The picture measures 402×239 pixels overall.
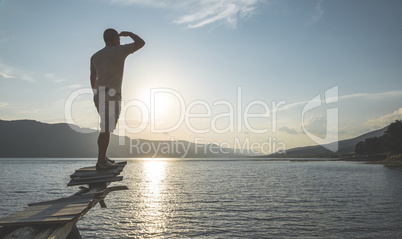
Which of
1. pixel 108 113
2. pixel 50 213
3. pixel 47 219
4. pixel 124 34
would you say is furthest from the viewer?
pixel 124 34

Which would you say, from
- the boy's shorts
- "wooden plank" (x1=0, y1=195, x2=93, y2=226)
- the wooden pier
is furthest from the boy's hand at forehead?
"wooden plank" (x1=0, y1=195, x2=93, y2=226)

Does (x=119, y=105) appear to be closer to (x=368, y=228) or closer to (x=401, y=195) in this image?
(x=368, y=228)

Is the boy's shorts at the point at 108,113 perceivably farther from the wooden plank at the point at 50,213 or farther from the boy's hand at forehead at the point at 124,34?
the wooden plank at the point at 50,213

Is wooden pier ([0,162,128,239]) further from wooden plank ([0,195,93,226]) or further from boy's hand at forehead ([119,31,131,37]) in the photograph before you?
boy's hand at forehead ([119,31,131,37])

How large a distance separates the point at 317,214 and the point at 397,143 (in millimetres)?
111947

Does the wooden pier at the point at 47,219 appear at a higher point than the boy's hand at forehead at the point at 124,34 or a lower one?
lower

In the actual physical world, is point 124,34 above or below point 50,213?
above

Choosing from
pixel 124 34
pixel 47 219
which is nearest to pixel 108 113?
pixel 124 34

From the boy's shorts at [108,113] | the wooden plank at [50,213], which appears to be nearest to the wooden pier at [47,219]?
the wooden plank at [50,213]

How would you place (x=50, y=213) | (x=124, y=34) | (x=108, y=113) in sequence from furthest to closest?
(x=124, y=34), (x=108, y=113), (x=50, y=213)

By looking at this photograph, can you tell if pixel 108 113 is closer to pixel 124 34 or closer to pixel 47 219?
pixel 124 34

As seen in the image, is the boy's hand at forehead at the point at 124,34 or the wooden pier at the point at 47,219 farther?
the boy's hand at forehead at the point at 124,34

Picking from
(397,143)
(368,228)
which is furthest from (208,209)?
(397,143)

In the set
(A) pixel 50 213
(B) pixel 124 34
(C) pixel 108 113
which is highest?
(B) pixel 124 34
